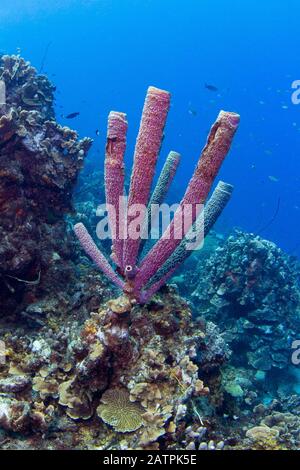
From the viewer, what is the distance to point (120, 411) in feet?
9.76

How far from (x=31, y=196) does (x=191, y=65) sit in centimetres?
10318

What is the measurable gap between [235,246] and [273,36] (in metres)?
96.7

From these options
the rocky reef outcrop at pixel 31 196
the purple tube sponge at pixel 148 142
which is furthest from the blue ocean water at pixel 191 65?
the purple tube sponge at pixel 148 142

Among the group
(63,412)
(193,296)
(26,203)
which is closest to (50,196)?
(26,203)

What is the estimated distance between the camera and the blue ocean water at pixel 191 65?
83.8 metres

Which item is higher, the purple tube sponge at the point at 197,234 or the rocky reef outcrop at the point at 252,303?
the purple tube sponge at the point at 197,234

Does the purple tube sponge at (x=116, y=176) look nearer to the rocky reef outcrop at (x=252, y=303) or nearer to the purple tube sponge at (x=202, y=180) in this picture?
the purple tube sponge at (x=202, y=180)

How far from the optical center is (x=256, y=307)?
751 cm

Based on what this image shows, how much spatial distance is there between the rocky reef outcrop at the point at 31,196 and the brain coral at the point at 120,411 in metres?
1.76
